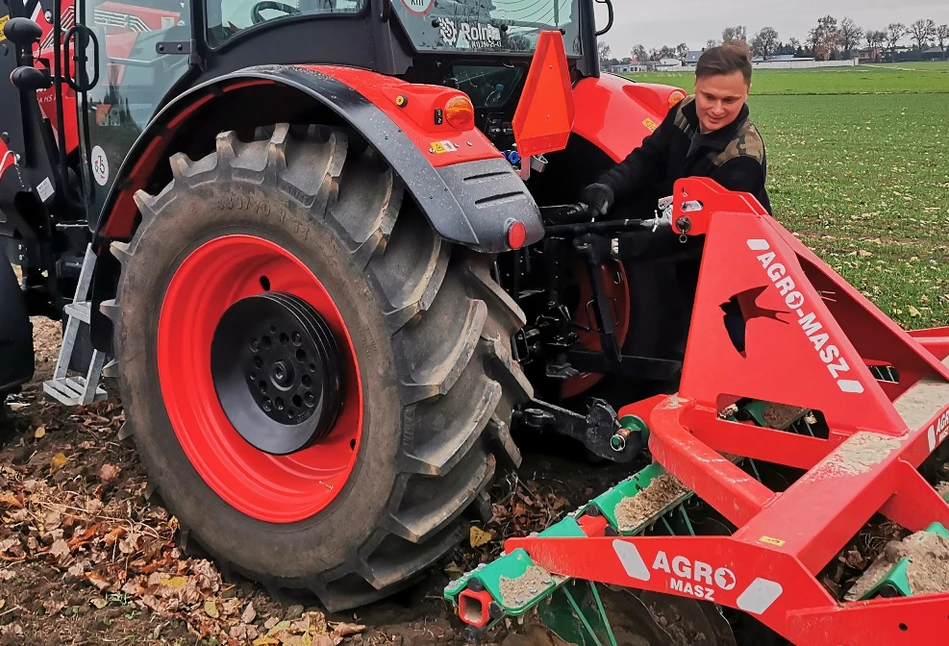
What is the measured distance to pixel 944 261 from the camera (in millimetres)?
7566

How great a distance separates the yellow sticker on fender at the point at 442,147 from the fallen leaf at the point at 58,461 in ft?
7.38

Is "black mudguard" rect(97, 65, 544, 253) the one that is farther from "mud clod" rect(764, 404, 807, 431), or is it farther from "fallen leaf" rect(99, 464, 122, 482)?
"fallen leaf" rect(99, 464, 122, 482)

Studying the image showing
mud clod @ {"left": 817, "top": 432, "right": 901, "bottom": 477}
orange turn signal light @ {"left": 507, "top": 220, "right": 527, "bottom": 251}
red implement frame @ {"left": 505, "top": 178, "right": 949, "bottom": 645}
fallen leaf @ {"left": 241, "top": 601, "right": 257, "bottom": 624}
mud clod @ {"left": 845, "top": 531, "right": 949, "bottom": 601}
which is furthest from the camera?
fallen leaf @ {"left": 241, "top": 601, "right": 257, "bottom": 624}

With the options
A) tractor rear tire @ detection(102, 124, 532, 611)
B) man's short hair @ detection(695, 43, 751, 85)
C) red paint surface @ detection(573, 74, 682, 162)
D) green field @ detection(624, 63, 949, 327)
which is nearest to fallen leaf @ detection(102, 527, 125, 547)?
tractor rear tire @ detection(102, 124, 532, 611)

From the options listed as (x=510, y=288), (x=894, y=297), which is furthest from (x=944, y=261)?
(x=510, y=288)

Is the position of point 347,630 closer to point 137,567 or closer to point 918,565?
point 137,567

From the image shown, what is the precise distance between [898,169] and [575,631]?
15997 millimetres

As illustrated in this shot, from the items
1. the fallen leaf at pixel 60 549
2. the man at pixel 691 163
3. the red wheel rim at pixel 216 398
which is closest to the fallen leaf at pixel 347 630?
the red wheel rim at pixel 216 398

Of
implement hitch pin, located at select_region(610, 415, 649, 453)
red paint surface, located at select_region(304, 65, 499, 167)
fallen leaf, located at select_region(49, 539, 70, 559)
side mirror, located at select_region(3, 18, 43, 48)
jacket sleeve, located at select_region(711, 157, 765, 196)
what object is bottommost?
fallen leaf, located at select_region(49, 539, 70, 559)

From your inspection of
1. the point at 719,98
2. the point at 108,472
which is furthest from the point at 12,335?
the point at 719,98

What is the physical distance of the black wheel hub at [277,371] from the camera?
7.89 feet

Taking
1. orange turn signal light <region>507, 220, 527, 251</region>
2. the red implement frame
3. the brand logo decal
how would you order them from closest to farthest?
1. the red implement frame
2. the brand logo decal
3. orange turn signal light <region>507, 220, 527, 251</region>

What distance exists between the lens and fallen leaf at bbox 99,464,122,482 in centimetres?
329

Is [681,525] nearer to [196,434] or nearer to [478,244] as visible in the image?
[478,244]
